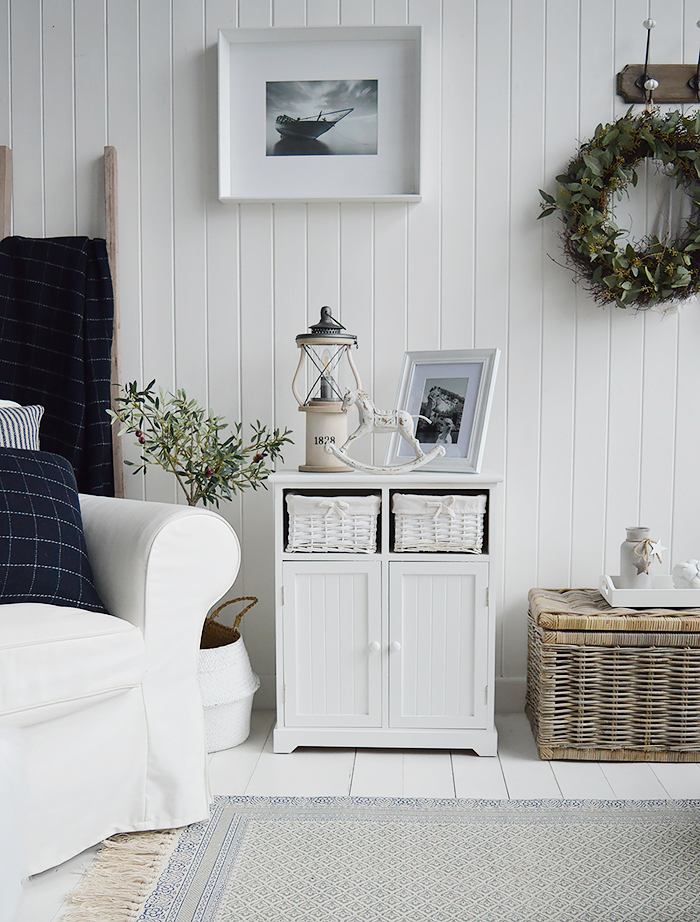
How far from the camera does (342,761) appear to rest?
2.11 meters

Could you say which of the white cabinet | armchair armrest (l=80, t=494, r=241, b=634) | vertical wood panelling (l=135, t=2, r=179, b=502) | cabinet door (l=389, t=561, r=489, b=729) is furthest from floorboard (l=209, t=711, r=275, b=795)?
vertical wood panelling (l=135, t=2, r=179, b=502)

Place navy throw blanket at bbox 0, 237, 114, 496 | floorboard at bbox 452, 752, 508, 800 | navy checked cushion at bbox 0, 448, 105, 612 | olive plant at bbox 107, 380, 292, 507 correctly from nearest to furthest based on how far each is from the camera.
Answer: navy checked cushion at bbox 0, 448, 105, 612 → floorboard at bbox 452, 752, 508, 800 → olive plant at bbox 107, 380, 292, 507 → navy throw blanket at bbox 0, 237, 114, 496

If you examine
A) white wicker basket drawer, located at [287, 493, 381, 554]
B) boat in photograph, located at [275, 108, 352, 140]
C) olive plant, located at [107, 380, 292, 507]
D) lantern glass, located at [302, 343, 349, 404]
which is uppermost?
boat in photograph, located at [275, 108, 352, 140]

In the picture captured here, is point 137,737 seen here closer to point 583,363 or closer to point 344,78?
point 583,363

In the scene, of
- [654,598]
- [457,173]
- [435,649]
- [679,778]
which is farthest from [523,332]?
[679,778]

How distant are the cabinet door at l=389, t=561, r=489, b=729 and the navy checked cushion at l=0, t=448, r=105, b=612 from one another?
0.81 m

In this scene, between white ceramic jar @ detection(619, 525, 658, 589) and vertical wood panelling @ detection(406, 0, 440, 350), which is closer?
white ceramic jar @ detection(619, 525, 658, 589)

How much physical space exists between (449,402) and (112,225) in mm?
1171

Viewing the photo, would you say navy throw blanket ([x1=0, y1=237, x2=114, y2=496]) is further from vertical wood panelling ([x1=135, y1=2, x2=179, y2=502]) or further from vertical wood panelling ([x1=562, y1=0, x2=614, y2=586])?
vertical wood panelling ([x1=562, y1=0, x2=614, y2=586])

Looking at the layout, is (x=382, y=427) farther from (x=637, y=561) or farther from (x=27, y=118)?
(x=27, y=118)

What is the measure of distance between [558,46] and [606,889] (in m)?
2.23

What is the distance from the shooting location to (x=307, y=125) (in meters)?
2.44

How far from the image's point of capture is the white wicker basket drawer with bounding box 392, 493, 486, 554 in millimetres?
2094

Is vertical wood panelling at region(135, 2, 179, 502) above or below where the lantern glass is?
above
